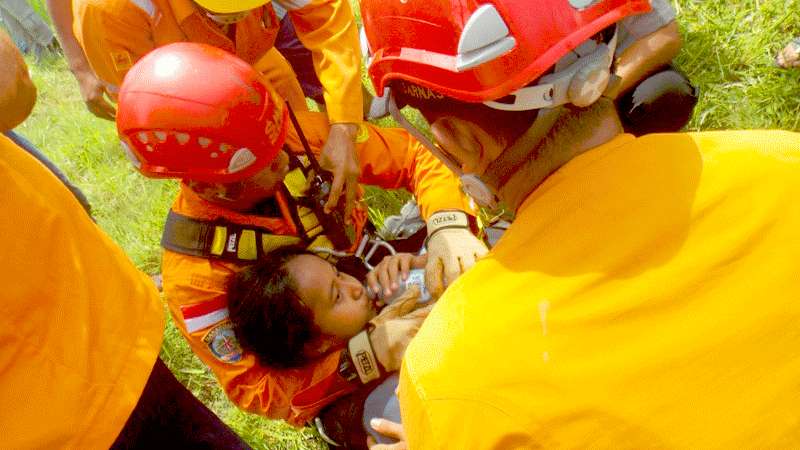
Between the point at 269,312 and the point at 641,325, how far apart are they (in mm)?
1787

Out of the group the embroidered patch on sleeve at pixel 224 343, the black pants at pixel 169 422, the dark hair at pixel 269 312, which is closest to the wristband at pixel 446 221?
the dark hair at pixel 269 312

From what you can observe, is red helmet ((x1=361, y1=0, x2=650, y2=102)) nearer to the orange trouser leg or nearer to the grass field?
the orange trouser leg

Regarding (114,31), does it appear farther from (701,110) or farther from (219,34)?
(701,110)

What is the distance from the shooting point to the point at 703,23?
160 inches

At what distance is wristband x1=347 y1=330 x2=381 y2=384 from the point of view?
8.67ft

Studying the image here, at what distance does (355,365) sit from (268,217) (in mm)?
768

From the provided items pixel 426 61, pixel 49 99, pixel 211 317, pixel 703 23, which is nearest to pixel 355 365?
pixel 211 317

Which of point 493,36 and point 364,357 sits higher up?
point 493,36

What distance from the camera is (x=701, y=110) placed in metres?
3.75

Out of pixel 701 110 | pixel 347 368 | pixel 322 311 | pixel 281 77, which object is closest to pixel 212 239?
pixel 322 311

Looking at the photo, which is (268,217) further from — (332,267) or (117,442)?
(117,442)

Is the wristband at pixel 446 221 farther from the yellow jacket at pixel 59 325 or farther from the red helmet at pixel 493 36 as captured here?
the red helmet at pixel 493 36

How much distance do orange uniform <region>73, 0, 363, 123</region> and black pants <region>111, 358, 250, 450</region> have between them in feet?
4.64

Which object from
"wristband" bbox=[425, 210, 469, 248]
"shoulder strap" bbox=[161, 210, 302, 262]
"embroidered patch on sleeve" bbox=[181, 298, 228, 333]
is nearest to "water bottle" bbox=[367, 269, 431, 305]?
"wristband" bbox=[425, 210, 469, 248]
